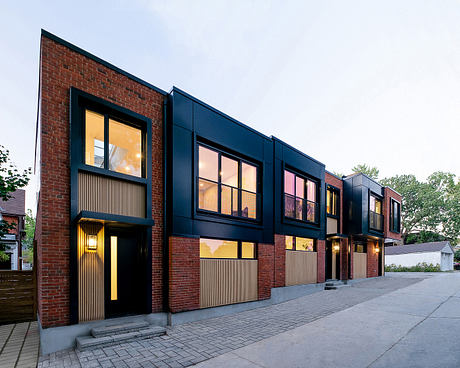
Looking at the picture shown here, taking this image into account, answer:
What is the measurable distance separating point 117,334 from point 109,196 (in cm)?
306

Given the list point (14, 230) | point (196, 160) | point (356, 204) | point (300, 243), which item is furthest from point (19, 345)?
point (14, 230)

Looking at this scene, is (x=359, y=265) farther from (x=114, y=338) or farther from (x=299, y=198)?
(x=114, y=338)

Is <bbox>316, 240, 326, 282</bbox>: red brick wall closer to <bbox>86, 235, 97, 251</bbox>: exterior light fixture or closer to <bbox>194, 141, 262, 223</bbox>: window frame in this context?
<bbox>194, 141, 262, 223</bbox>: window frame

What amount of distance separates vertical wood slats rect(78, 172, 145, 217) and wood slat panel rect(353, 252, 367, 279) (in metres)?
15.3

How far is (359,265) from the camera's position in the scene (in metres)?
17.6

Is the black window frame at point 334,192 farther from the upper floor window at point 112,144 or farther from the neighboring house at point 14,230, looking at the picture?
the neighboring house at point 14,230

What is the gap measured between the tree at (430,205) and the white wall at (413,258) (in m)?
14.0

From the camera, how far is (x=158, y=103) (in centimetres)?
770

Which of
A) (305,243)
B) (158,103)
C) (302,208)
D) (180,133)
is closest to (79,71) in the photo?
(158,103)

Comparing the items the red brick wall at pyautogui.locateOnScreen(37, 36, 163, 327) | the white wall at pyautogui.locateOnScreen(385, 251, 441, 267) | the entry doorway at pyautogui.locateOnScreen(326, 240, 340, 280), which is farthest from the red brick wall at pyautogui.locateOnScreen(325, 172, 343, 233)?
the white wall at pyautogui.locateOnScreen(385, 251, 441, 267)

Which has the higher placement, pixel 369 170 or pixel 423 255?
pixel 369 170

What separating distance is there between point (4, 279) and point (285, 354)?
320 inches

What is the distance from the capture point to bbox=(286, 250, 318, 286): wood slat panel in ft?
37.8

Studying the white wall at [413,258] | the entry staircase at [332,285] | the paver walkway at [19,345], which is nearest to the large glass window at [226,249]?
the paver walkway at [19,345]
